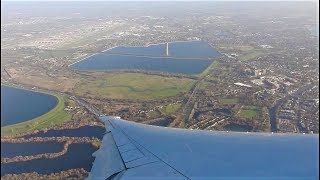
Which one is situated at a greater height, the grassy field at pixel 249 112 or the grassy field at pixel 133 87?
the grassy field at pixel 133 87

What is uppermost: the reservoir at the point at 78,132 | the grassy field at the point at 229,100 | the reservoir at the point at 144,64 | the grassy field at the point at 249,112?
the reservoir at the point at 144,64

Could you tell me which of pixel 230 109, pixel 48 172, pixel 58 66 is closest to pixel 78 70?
pixel 58 66

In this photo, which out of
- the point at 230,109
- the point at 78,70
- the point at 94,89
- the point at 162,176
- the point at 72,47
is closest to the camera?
the point at 162,176

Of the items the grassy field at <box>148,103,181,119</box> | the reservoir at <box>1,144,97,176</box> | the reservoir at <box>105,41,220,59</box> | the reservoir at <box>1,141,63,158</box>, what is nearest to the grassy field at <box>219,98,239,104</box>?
the grassy field at <box>148,103,181,119</box>

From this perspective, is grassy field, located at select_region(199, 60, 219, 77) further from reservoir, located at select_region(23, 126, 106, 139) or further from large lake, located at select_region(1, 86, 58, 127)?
reservoir, located at select_region(23, 126, 106, 139)

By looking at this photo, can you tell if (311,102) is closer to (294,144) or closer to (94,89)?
(94,89)

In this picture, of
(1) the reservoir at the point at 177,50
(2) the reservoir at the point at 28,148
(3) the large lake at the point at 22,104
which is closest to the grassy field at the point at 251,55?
(1) the reservoir at the point at 177,50

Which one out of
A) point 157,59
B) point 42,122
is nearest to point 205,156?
point 42,122

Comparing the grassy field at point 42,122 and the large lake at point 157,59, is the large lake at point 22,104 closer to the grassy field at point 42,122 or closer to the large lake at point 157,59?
the grassy field at point 42,122
